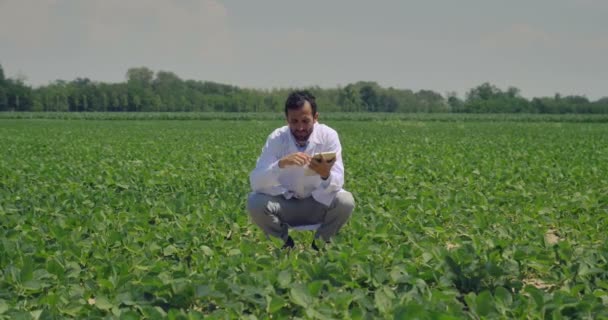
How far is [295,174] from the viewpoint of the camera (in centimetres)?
460

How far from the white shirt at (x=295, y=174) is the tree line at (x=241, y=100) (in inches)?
2975

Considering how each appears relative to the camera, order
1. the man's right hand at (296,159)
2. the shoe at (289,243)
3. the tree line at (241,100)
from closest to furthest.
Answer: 1. the man's right hand at (296,159)
2. the shoe at (289,243)
3. the tree line at (241,100)

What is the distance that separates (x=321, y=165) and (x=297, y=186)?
41 centimetres

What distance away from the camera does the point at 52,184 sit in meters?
8.09

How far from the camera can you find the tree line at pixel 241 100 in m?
78.6

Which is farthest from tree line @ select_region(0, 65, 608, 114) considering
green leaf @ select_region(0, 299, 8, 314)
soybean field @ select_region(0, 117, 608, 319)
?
green leaf @ select_region(0, 299, 8, 314)

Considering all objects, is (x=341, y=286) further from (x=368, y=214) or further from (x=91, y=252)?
(x=368, y=214)

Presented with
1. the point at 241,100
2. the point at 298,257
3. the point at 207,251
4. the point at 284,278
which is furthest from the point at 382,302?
the point at 241,100

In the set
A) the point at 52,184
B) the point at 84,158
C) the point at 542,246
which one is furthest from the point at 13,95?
the point at 542,246

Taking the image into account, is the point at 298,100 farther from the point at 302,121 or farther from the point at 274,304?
the point at 274,304

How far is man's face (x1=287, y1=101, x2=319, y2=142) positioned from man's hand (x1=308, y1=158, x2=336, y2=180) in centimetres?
32

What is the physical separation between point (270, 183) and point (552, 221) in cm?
282

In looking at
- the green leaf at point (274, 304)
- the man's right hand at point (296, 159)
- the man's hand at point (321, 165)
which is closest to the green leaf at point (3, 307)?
the green leaf at point (274, 304)

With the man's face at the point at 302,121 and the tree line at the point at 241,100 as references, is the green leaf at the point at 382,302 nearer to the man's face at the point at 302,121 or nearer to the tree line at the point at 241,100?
the man's face at the point at 302,121
